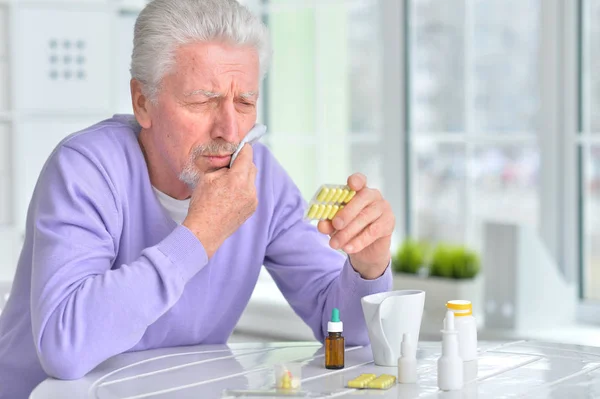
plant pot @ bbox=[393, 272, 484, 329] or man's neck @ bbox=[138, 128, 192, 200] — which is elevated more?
man's neck @ bbox=[138, 128, 192, 200]

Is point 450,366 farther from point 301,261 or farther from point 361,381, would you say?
point 301,261

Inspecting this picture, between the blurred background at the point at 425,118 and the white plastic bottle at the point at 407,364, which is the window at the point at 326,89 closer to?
the blurred background at the point at 425,118

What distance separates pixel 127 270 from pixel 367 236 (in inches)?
17.1

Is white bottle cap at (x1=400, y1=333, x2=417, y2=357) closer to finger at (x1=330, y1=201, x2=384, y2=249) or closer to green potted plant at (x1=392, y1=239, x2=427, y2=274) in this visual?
finger at (x1=330, y1=201, x2=384, y2=249)

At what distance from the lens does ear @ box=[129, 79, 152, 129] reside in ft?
6.11

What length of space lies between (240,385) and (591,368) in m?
0.59

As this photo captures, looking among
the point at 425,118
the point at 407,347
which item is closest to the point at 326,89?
the point at 425,118

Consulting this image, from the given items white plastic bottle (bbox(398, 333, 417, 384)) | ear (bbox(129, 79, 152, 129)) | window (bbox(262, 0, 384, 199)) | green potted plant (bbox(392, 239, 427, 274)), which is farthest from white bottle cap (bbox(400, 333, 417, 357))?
window (bbox(262, 0, 384, 199))

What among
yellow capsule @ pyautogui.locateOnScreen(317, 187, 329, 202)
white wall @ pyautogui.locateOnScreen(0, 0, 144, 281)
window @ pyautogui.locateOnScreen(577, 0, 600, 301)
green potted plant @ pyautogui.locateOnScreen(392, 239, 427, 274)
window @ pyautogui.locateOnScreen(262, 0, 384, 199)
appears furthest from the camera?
window @ pyautogui.locateOnScreen(262, 0, 384, 199)

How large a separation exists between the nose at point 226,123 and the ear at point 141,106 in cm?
16

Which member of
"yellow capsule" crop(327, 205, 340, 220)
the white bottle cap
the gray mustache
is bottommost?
the white bottle cap

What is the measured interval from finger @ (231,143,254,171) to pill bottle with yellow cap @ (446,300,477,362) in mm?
465

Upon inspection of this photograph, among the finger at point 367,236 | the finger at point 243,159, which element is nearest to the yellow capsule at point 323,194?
the finger at point 367,236

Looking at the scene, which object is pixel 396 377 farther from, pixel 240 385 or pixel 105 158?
pixel 105 158
